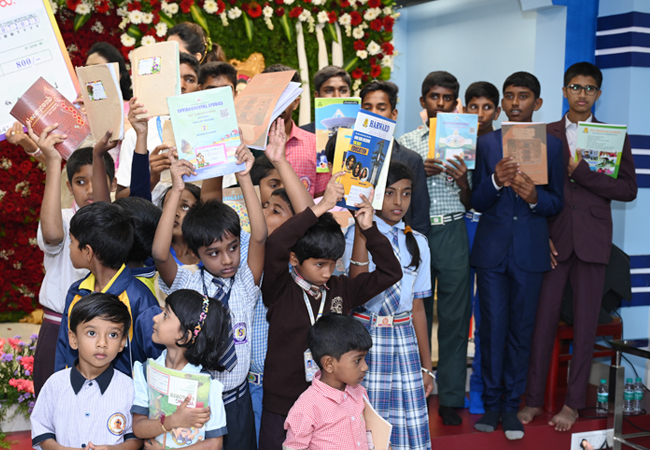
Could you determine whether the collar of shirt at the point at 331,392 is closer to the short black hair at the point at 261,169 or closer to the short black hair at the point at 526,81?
the short black hair at the point at 261,169

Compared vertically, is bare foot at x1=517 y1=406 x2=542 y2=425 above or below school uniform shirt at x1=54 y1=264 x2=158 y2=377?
below

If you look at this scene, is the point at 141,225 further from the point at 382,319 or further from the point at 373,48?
the point at 373,48

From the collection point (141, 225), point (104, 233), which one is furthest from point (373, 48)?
point (104, 233)

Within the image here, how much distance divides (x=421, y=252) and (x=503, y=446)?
1.30m

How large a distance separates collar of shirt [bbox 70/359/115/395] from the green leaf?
365cm

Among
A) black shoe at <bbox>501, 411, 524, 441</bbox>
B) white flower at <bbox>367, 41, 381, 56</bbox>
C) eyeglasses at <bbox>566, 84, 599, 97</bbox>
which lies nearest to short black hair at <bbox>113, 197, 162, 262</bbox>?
black shoe at <bbox>501, 411, 524, 441</bbox>

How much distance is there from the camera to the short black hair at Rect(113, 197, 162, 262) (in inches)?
92.9

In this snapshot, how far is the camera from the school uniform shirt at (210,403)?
188cm

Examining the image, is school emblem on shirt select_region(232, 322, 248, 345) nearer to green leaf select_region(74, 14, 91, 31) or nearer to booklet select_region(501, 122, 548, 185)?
booklet select_region(501, 122, 548, 185)

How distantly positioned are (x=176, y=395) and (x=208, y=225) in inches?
22.5

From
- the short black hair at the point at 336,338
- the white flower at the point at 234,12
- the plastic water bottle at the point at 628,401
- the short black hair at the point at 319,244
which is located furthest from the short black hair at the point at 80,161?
the plastic water bottle at the point at 628,401

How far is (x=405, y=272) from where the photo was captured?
2.70 metres

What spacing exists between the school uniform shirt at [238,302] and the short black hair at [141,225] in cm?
24

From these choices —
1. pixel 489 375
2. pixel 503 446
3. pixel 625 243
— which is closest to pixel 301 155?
pixel 489 375
